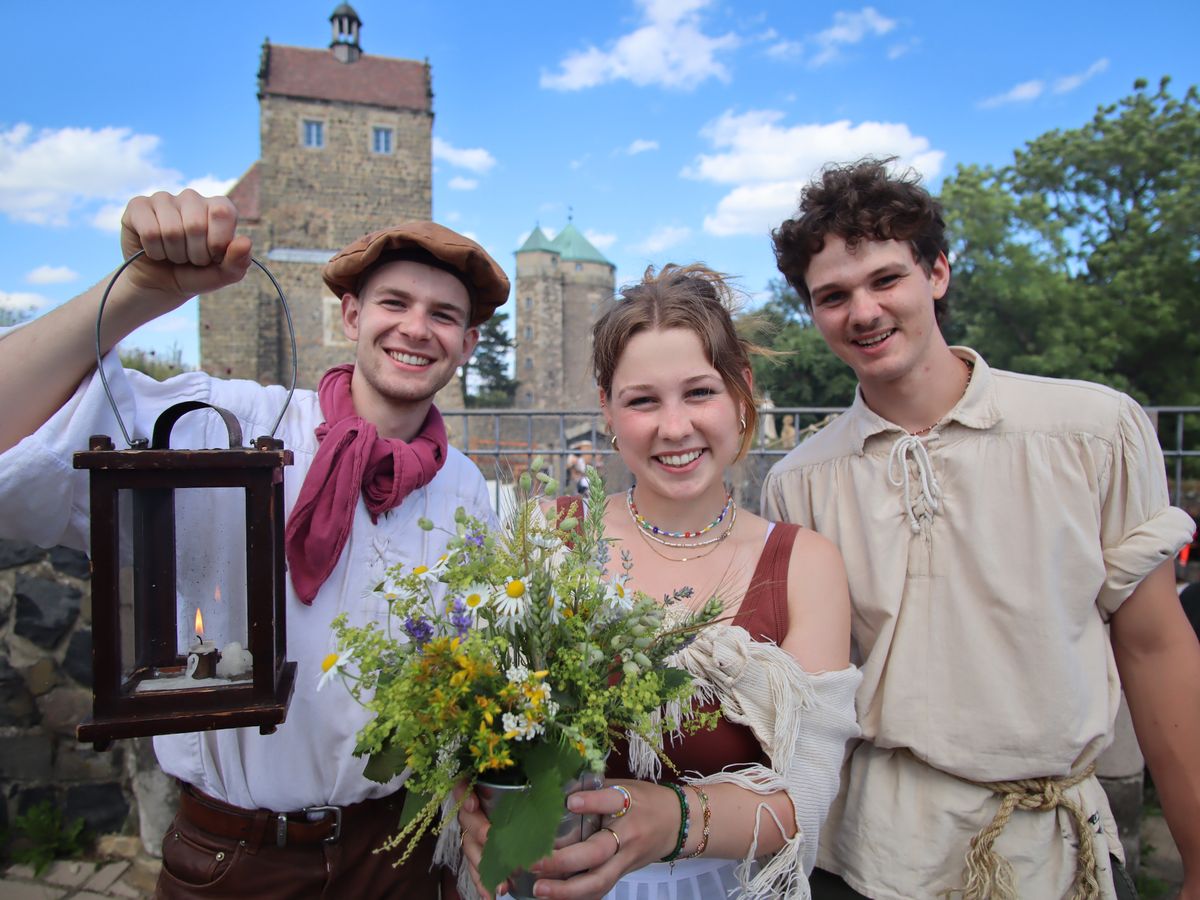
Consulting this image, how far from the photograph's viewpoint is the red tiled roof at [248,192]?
26781mm

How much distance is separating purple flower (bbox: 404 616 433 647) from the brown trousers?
37.2 inches

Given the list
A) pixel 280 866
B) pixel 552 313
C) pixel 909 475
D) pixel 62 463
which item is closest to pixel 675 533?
pixel 909 475

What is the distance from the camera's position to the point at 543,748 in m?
1.13

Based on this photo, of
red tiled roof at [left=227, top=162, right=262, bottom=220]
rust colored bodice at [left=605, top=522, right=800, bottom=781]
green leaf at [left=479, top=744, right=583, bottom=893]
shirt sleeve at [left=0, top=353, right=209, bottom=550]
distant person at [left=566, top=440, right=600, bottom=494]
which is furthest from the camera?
red tiled roof at [left=227, top=162, right=262, bottom=220]

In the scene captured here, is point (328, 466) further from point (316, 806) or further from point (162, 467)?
point (316, 806)

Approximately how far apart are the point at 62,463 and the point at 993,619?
7.06 feet

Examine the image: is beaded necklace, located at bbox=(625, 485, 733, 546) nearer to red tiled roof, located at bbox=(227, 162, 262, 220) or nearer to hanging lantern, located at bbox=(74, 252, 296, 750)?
hanging lantern, located at bbox=(74, 252, 296, 750)

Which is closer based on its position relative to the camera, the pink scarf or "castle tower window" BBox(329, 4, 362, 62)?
the pink scarf

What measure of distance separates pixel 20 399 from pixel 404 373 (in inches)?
32.0

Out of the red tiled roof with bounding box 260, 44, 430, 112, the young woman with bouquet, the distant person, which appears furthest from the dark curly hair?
the red tiled roof with bounding box 260, 44, 430, 112

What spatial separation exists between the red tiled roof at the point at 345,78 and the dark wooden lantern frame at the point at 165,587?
94.9ft

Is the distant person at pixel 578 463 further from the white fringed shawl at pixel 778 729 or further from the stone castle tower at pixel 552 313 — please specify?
the stone castle tower at pixel 552 313

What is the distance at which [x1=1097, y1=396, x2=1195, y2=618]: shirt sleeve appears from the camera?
1.77m

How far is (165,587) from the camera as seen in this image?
1425 millimetres
